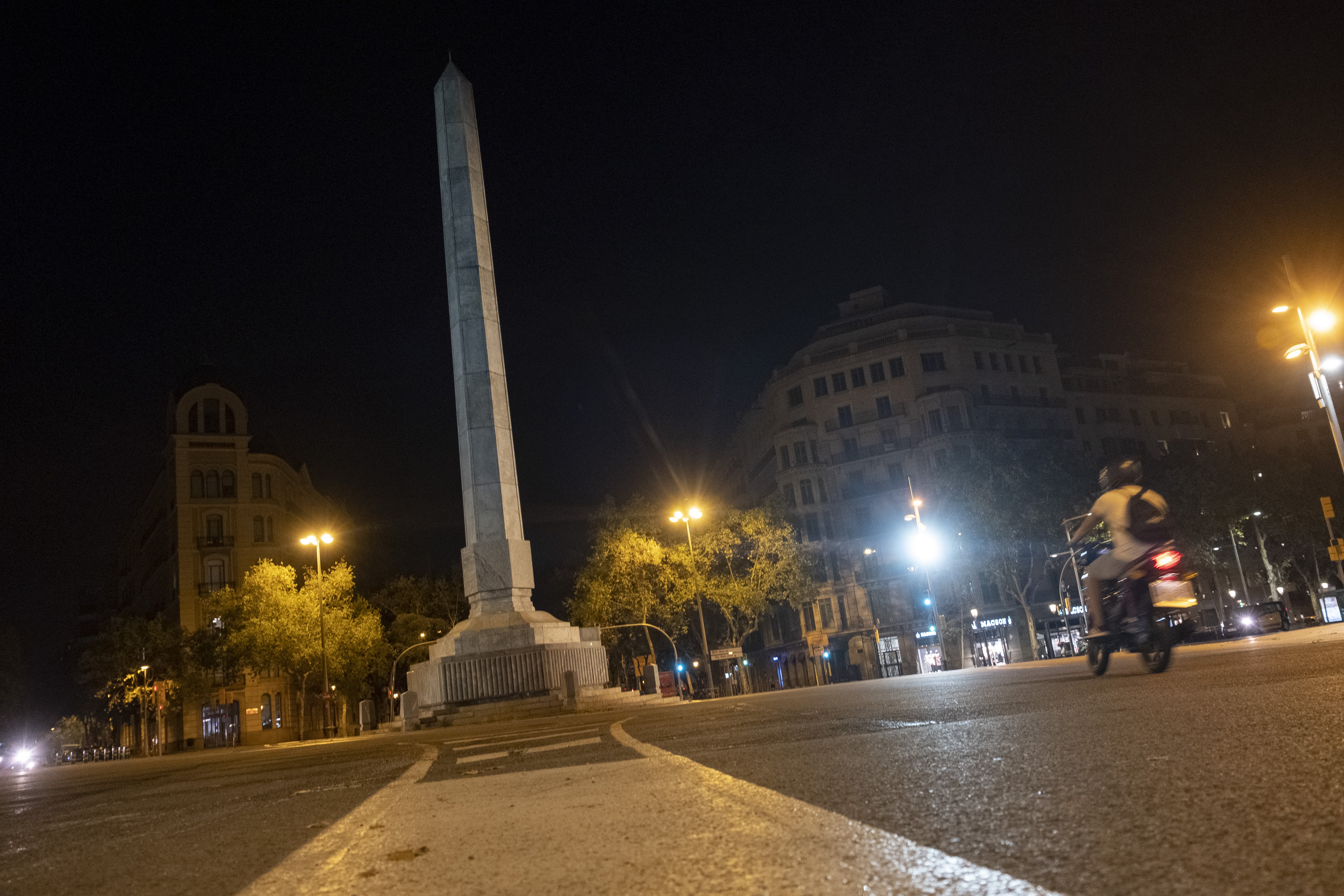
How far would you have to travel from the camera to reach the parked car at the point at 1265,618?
104ft

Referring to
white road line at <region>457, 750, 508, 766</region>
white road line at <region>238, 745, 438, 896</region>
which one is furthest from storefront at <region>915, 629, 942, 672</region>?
white road line at <region>238, 745, 438, 896</region>

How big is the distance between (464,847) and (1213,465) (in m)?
52.6

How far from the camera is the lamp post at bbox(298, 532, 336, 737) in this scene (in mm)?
38031

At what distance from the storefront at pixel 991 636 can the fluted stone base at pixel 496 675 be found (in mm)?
34898

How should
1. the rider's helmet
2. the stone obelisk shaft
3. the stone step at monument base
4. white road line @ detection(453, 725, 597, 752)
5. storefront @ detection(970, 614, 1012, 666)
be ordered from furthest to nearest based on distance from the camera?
storefront @ detection(970, 614, 1012, 666)
the stone obelisk shaft
the stone step at monument base
white road line @ detection(453, 725, 597, 752)
the rider's helmet

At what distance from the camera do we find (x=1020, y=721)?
4.49 m

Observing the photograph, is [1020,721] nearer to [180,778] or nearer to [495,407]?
[180,778]

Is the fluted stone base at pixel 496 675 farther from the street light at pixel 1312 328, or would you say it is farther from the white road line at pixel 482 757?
the street light at pixel 1312 328

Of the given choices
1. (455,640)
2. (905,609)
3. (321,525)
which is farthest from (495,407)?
(321,525)

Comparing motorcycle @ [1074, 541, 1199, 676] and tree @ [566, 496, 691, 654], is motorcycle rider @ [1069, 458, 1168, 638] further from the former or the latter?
tree @ [566, 496, 691, 654]

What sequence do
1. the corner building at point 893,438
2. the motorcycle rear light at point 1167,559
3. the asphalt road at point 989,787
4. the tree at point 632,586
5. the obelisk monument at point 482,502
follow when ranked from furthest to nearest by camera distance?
the corner building at point 893,438, the tree at point 632,586, the obelisk monument at point 482,502, the motorcycle rear light at point 1167,559, the asphalt road at point 989,787

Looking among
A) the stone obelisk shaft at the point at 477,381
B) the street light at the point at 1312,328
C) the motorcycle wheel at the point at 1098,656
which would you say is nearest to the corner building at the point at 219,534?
the stone obelisk shaft at the point at 477,381

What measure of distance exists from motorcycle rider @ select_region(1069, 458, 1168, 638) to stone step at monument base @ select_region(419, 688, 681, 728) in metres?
15.3

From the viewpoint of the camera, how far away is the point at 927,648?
181 ft
